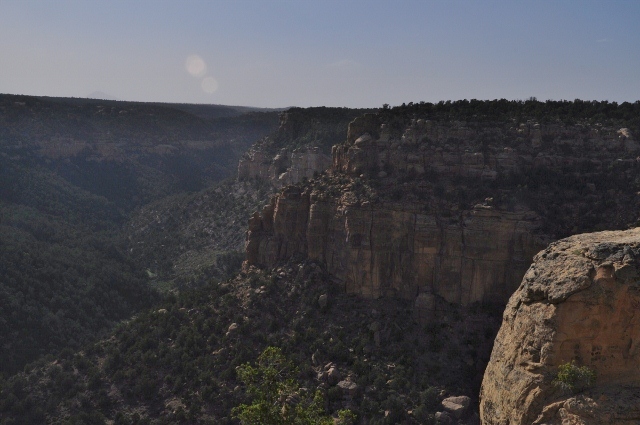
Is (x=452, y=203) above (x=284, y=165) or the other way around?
above

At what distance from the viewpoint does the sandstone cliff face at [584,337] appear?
1474 cm

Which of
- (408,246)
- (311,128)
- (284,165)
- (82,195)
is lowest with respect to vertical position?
(82,195)

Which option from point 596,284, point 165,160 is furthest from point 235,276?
point 165,160

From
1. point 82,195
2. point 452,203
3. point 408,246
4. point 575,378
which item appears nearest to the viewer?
point 575,378

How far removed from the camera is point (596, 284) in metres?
15.2

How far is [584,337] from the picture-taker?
1532 centimetres

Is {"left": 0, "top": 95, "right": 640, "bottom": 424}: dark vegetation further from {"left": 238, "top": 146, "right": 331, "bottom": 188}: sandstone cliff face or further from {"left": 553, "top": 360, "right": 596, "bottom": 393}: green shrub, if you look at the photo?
{"left": 238, "top": 146, "right": 331, "bottom": 188}: sandstone cliff face

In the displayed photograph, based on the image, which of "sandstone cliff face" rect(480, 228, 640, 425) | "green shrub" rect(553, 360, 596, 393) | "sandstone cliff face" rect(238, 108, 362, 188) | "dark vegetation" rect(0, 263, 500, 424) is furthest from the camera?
"sandstone cliff face" rect(238, 108, 362, 188)

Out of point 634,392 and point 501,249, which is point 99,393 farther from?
point 634,392

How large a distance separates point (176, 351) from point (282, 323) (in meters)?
7.49

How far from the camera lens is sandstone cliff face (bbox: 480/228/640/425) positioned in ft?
48.4

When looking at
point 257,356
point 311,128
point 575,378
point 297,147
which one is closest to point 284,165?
point 297,147

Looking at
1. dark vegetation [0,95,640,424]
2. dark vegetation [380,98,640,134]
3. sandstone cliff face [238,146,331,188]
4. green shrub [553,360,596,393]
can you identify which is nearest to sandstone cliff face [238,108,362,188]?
sandstone cliff face [238,146,331,188]

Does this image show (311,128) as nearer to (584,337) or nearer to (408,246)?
(408,246)
